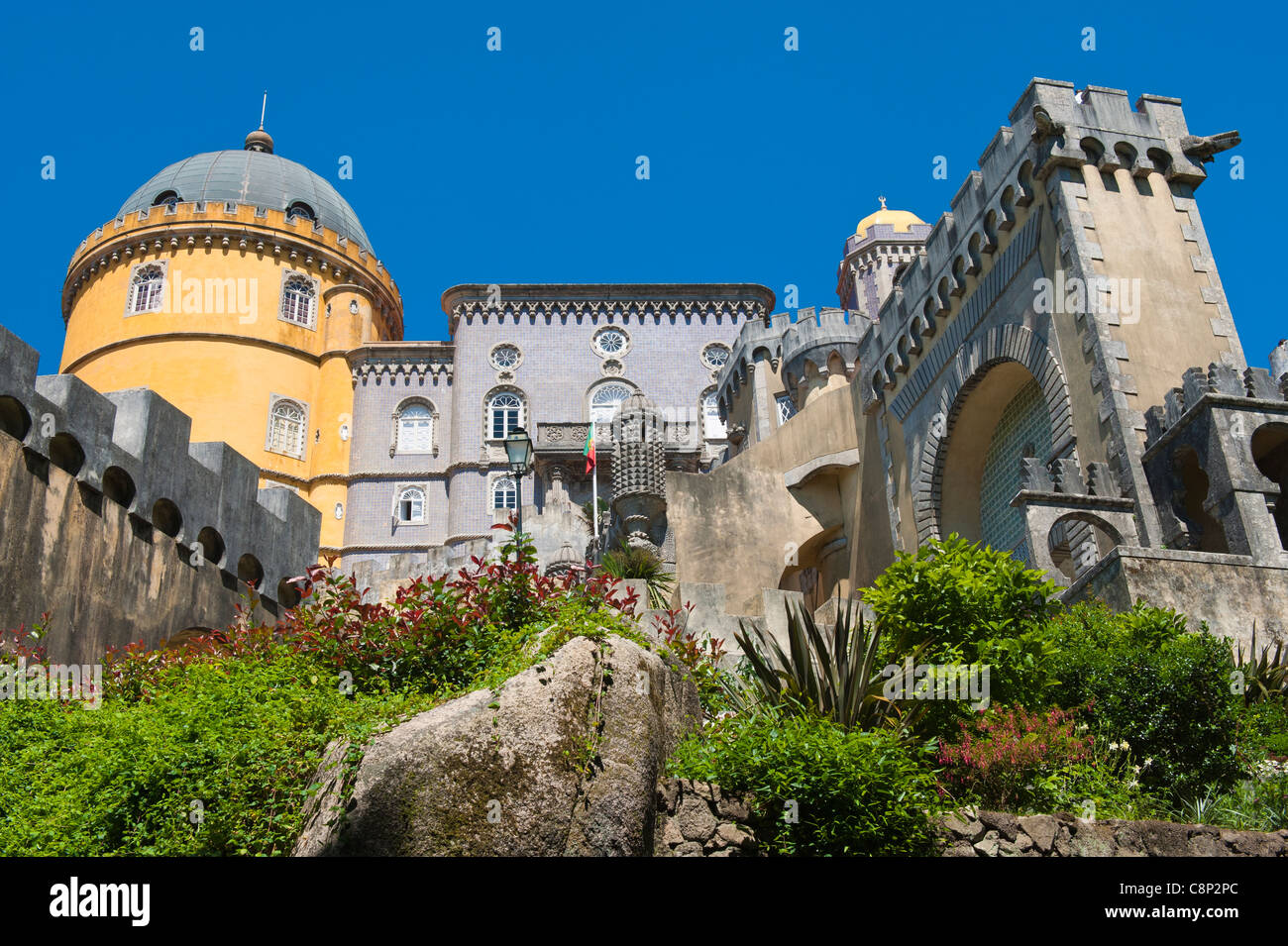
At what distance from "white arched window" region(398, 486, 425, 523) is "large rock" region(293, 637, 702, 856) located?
1518 inches

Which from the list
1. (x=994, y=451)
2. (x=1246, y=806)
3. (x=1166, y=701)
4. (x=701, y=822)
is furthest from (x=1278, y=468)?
(x=701, y=822)

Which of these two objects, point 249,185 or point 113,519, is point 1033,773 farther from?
point 249,185

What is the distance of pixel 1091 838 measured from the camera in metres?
8.88

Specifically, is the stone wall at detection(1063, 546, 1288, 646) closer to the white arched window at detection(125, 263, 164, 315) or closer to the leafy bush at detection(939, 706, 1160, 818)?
the leafy bush at detection(939, 706, 1160, 818)

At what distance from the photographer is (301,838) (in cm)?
786

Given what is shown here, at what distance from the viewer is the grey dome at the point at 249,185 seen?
1997 inches

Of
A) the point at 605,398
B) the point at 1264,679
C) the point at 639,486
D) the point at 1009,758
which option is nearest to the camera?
the point at 1009,758

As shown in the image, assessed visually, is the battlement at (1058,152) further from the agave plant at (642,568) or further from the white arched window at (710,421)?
the white arched window at (710,421)

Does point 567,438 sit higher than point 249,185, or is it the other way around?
point 249,185

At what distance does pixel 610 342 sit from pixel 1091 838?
4139 cm

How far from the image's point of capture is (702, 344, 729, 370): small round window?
4834 centimetres

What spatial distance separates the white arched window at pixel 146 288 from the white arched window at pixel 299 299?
4777 millimetres
